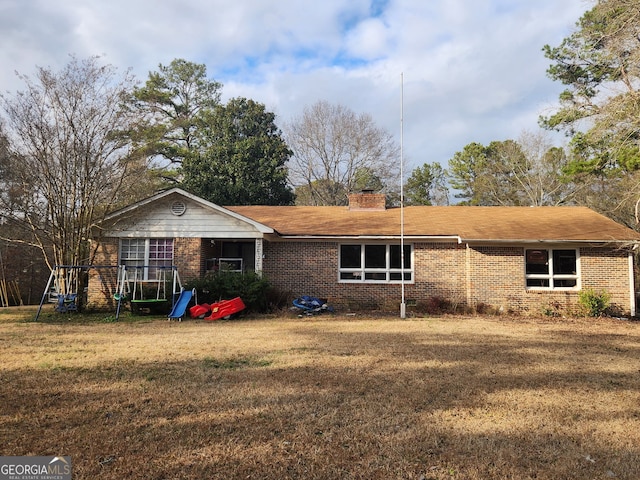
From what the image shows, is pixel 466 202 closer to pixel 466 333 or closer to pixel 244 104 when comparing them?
pixel 244 104

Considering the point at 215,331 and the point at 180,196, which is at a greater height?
the point at 180,196

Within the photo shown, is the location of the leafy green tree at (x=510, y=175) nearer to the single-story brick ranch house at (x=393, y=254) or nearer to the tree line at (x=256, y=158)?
the tree line at (x=256, y=158)

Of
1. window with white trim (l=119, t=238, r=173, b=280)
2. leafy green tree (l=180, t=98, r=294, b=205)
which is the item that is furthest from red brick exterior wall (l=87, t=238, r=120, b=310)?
leafy green tree (l=180, t=98, r=294, b=205)

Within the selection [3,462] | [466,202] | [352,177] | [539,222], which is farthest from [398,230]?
[466,202]

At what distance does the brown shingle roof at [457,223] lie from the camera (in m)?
15.4

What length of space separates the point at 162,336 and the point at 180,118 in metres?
28.8

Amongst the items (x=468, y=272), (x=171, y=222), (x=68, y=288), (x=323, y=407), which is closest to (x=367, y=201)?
(x=468, y=272)

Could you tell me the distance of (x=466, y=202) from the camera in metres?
38.4

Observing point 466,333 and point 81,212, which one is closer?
point 466,333

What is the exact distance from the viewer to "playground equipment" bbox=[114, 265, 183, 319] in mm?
14133

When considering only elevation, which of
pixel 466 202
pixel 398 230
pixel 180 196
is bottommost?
pixel 398 230

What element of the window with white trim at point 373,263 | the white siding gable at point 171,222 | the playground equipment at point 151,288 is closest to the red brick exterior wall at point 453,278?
the window with white trim at point 373,263

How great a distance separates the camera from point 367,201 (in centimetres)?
2025

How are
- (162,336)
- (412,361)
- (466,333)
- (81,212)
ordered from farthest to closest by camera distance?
1. (81,212)
2. (466,333)
3. (162,336)
4. (412,361)
